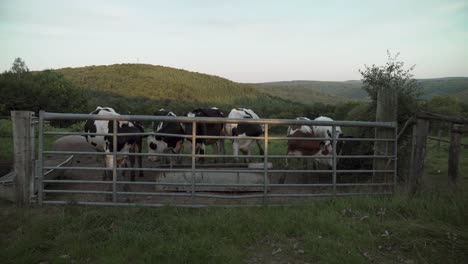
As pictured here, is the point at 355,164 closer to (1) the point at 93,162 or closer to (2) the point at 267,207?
(2) the point at 267,207

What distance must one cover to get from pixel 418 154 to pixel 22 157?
6.93 m

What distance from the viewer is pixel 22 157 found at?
6.05 meters

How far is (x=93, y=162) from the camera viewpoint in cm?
1084

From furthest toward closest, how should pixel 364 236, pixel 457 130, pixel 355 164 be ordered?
pixel 355 164, pixel 457 130, pixel 364 236

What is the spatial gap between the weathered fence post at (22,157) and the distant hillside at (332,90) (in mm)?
50008

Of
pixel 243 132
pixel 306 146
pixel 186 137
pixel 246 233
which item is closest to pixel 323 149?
pixel 306 146

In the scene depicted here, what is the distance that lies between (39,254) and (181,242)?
1705mm

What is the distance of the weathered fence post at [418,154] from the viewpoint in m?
6.61

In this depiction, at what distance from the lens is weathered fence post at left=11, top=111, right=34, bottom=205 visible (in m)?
6.03

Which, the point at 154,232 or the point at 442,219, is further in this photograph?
the point at 442,219

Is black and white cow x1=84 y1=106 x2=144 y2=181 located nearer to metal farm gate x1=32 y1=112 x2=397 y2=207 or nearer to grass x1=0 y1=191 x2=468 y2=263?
metal farm gate x1=32 y1=112 x2=397 y2=207

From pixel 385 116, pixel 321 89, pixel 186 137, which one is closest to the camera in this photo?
pixel 186 137

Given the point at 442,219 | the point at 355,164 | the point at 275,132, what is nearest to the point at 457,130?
the point at 442,219

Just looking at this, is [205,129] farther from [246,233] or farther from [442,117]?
→ [442,117]
